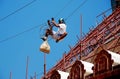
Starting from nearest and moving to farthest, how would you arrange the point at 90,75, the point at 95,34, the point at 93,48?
1. the point at 90,75
2. the point at 93,48
3. the point at 95,34

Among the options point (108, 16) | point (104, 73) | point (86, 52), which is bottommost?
point (104, 73)

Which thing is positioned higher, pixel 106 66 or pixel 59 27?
pixel 59 27

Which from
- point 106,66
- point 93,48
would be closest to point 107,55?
point 106,66

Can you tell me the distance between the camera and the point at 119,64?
10125 millimetres

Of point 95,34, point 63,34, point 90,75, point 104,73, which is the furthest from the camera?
point 95,34

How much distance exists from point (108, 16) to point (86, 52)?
7.66ft

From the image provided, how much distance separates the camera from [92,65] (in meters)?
11.0

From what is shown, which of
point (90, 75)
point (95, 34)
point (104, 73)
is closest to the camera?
→ point (104, 73)

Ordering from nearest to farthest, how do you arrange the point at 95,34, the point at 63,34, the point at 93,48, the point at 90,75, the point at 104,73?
the point at 104,73
the point at 90,75
the point at 63,34
the point at 93,48
the point at 95,34

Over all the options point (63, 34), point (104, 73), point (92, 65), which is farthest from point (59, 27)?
point (104, 73)

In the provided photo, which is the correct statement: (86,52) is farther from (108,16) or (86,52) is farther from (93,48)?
(108,16)

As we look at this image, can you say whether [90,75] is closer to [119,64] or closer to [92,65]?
[92,65]

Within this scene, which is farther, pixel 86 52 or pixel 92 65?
pixel 86 52

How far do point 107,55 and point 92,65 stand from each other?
81 centimetres
